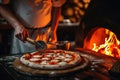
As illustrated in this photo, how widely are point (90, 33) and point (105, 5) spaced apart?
542 mm

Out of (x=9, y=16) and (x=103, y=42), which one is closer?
(x=9, y=16)

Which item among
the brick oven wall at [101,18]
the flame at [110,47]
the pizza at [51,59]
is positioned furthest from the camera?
the flame at [110,47]

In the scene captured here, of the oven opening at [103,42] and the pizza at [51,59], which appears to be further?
the oven opening at [103,42]

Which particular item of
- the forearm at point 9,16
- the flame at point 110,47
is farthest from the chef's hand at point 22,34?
the flame at point 110,47

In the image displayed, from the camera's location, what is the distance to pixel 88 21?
3621mm

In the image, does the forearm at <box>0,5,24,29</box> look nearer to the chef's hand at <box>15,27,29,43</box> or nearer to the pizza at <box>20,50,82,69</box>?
the chef's hand at <box>15,27,29,43</box>

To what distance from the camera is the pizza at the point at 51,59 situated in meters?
2.45

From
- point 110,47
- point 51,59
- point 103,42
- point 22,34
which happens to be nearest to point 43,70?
point 51,59

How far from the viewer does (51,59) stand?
9.19 ft

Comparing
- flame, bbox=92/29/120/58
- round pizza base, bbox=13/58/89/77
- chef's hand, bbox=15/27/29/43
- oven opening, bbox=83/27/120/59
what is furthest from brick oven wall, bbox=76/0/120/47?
chef's hand, bbox=15/27/29/43

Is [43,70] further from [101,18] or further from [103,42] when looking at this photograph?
[103,42]

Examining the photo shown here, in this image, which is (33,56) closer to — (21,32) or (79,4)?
(21,32)

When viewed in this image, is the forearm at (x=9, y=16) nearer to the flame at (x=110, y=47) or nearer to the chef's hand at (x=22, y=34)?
the chef's hand at (x=22, y=34)

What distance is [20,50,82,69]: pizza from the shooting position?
2.45 meters
